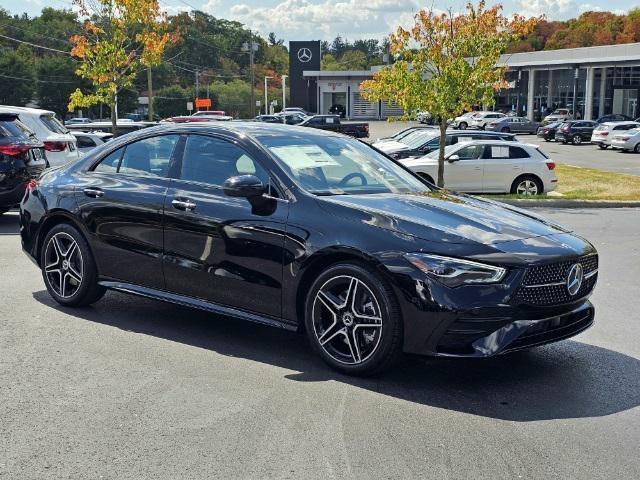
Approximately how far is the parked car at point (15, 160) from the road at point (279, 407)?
5901 mm

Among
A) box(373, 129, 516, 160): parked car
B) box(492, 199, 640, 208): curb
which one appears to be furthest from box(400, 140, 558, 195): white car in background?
box(492, 199, 640, 208): curb

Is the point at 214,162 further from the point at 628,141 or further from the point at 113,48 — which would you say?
the point at 628,141

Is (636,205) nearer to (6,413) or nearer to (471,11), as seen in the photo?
(471,11)

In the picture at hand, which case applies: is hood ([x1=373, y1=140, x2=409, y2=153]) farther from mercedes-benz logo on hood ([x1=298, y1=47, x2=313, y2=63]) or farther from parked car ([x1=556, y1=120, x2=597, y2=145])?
mercedes-benz logo on hood ([x1=298, y1=47, x2=313, y2=63])

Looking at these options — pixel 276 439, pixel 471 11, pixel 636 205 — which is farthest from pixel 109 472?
pixel 471 11

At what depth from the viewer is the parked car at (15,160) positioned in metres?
12.0

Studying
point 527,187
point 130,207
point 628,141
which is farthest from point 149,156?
point 628,141

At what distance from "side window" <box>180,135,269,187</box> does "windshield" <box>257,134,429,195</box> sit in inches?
7.7

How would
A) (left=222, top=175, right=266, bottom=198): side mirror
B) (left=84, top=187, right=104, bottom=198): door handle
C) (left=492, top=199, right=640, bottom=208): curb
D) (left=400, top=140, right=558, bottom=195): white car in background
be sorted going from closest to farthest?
1. (left=222, top=175, right=266, bottom=198): side mirror
2. (left=84, top=187, right=104, bottom=198): door handle
3. (left=492, top=199, right=640, bottom=208): curb
4. (left=400, top=140, right=558, bottom=195): white car in background

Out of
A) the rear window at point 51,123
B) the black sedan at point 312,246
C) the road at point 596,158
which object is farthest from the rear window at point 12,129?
the road at point 596,158

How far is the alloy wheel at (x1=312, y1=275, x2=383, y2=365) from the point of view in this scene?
509cm

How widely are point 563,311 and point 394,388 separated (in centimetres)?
118

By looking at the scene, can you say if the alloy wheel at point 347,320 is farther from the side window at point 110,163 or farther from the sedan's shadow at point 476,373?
the side window at point 110,163

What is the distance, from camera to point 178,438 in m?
4.24
